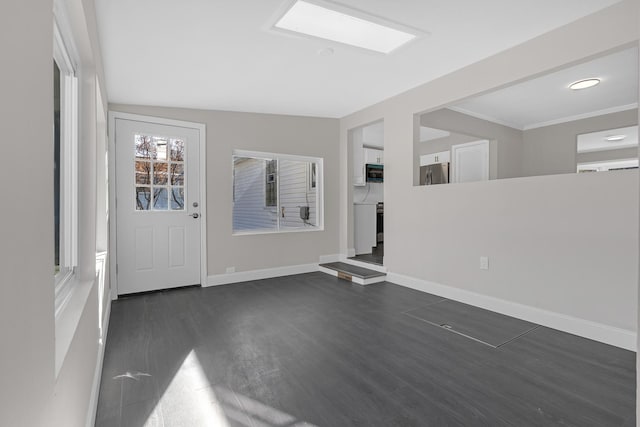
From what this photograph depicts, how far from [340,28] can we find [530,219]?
2460 millimetres

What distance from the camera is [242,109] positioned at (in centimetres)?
458

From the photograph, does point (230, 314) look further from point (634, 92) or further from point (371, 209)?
point (634, 92)

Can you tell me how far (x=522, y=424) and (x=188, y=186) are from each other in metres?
4.08

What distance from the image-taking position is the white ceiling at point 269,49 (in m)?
2.40

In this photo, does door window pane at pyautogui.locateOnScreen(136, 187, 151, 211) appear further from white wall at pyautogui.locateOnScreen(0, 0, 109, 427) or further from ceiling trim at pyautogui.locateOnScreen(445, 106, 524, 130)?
ceiling trim at pyautogui.locateOnScreen(445, 106, 524, 130)

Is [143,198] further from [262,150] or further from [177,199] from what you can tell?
[262,150]

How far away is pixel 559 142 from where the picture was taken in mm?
5684

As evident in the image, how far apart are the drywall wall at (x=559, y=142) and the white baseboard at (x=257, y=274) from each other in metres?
4.47

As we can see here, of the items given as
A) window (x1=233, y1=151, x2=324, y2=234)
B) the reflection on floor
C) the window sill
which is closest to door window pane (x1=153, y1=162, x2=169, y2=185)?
window (x1=233, y1=151, x2=324, y2=234)

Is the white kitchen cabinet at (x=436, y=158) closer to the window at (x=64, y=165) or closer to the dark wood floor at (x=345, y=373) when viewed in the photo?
the dark wood floor at (x=345, y=373)

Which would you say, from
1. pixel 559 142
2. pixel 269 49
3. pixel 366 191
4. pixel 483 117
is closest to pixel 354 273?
pixel 366 191

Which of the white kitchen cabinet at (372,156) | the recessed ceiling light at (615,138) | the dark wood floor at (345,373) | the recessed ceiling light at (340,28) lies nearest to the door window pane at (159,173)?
the dark wood floor at (345,373)

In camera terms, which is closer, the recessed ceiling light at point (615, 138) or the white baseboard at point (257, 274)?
the white baseboard at point (257, 274)

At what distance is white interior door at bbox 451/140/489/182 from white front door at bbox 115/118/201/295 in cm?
491
